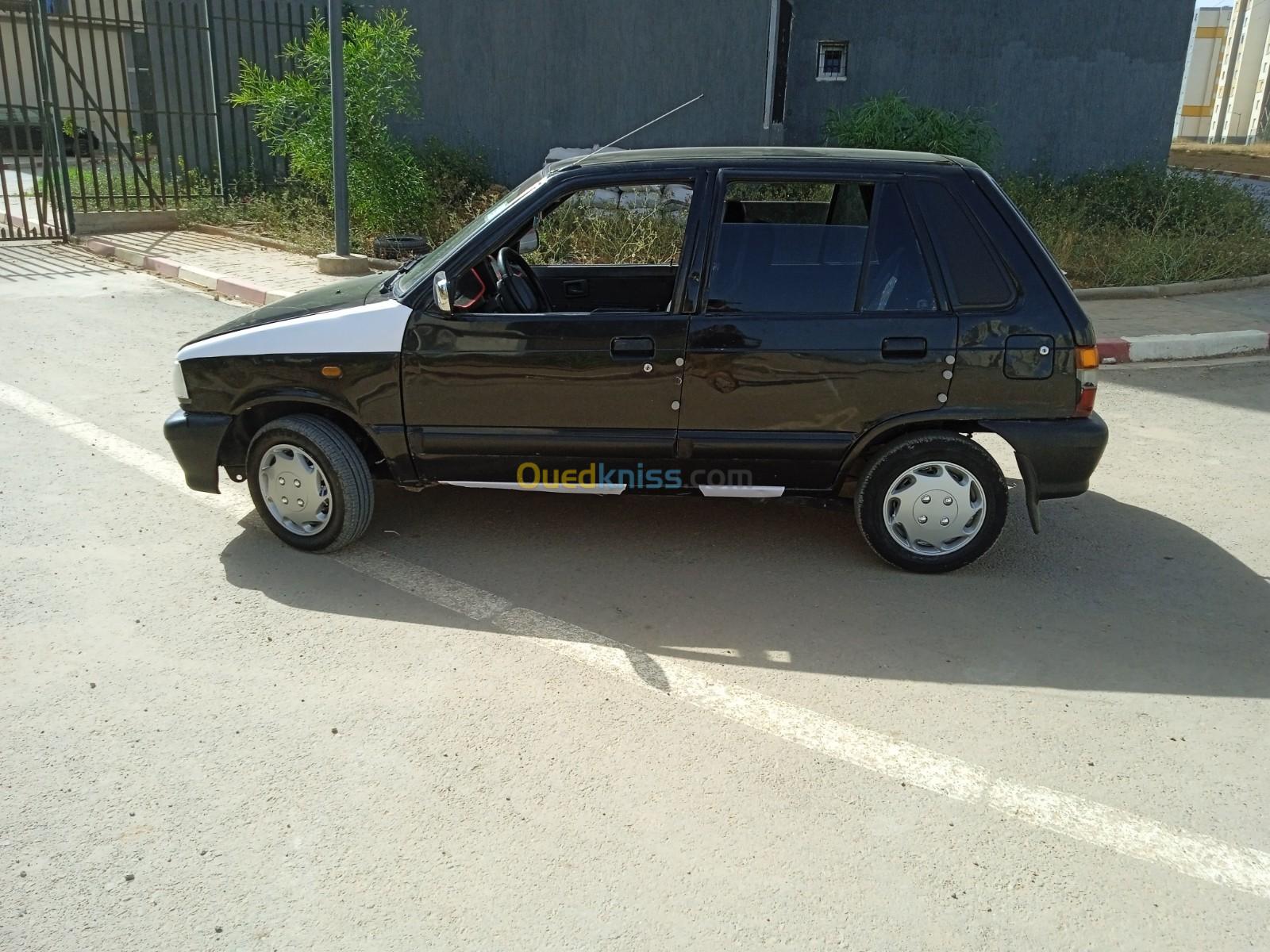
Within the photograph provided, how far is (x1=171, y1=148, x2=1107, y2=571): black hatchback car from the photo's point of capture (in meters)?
4.71

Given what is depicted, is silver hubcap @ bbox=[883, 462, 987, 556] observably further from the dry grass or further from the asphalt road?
the dry grass

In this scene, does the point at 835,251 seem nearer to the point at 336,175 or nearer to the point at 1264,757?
the point at 1264,757

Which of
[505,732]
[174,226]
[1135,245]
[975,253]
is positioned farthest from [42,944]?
[174,226]

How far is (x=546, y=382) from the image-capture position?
486 centimetres

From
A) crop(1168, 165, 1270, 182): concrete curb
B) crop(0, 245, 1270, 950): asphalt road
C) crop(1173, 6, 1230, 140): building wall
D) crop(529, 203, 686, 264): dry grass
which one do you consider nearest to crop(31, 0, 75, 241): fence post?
crop(529, 203, 686, 264): dry grass

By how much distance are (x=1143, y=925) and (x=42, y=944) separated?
9.57ft

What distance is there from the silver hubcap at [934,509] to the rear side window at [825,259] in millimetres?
753

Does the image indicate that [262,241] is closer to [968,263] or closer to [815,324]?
[815,324]

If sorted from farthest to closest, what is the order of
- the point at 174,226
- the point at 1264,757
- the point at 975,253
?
the point at 174,226 < the point at 975,253 < the point at 1264,757

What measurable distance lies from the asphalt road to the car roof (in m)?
1.79

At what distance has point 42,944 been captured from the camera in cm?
285

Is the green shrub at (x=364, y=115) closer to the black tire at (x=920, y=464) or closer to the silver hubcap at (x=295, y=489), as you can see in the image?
the silver hubcap at (x=295, y=489)

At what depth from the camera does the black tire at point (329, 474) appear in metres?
4.97

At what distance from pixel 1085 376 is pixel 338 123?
28.3 feet
